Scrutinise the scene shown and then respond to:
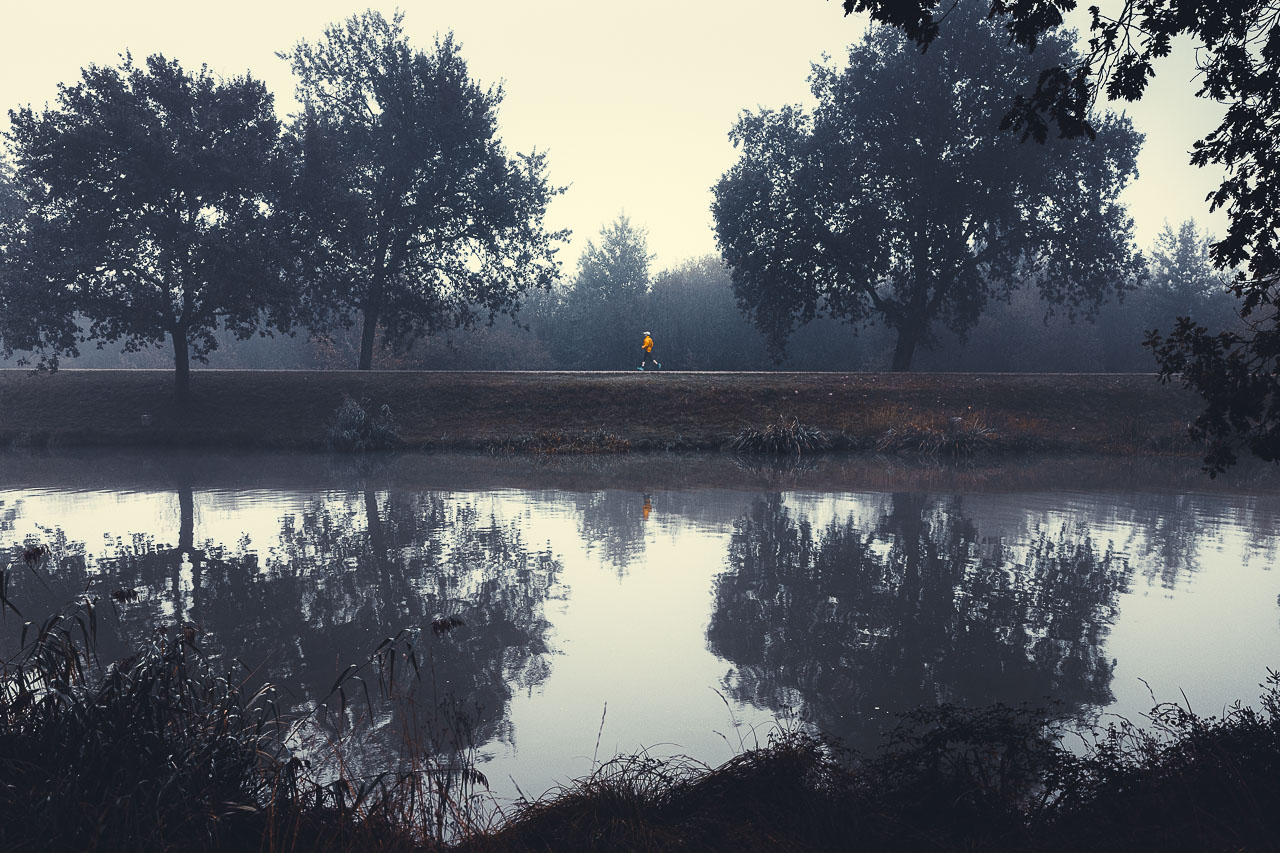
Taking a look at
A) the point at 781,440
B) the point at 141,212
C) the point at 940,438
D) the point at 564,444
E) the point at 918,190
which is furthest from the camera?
the point at 918,190

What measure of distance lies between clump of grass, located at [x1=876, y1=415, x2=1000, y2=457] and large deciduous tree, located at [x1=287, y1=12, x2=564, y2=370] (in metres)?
19.7

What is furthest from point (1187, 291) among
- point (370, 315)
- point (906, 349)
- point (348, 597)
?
point (348, 597)

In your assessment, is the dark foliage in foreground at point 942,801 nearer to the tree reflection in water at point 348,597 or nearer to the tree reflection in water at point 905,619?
the tree reflection in water at point 905,619

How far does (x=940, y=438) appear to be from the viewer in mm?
26406

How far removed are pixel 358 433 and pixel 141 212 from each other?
1175 centimetres

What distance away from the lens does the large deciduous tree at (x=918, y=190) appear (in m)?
36.2

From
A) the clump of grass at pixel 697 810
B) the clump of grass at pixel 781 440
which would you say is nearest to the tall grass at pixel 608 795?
the clump of grass at pixel 697 810

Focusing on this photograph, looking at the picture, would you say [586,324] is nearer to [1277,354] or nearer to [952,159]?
[952,159]

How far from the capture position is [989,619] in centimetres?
870

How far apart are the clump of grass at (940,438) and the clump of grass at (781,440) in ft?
6.42

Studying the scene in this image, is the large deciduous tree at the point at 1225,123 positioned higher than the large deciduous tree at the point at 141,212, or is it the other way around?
the large deciduous tree at the point at 141,212

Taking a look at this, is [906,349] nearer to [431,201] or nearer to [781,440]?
[781,440]

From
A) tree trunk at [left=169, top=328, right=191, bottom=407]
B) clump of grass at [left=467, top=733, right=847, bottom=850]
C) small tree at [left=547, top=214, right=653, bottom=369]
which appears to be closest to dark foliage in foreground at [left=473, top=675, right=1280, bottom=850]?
clump of grass at [left=467, top=733, right=847, bottom=850]

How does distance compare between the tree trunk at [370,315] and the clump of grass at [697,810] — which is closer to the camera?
the clump of grass at [697,810]
